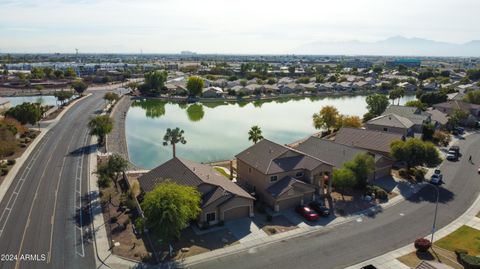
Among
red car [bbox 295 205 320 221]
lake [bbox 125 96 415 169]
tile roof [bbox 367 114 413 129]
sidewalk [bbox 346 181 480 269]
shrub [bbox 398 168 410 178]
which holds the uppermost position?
tile roof [bbox 367 114 413 129]

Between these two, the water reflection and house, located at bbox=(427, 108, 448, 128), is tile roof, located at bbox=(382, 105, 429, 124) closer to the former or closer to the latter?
house, located at bbox=(427, 108, 448, 128)

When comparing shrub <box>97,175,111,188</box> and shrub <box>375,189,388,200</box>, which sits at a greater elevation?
shrub <box>97,175,111,188</box>

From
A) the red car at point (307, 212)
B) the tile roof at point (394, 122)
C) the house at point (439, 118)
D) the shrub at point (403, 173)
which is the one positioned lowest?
the shrub at point (403, 173)

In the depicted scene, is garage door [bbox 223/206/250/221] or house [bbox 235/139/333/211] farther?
house [bbox 235/139/333/211]

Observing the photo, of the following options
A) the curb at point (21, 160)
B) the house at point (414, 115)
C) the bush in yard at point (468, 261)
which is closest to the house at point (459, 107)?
the house at point (414, 115)

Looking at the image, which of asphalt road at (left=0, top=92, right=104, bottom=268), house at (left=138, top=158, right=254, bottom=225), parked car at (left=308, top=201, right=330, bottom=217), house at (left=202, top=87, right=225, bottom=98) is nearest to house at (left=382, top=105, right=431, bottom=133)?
parked car at (left=308, top=201, right=330, bottom=217)

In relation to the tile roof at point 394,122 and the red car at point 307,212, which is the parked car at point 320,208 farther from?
the tile roof at point 394,122

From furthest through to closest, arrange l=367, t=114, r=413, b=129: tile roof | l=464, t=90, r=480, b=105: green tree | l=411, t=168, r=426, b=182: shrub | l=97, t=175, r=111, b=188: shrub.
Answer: l=464, t=90, r=480, b=105: green tree → l=367, t=114, r=413, b=129: tile roof → l=411, t=168, r=426, b=182: shrub → l=97, t=175, r=111, b=188: shrub
